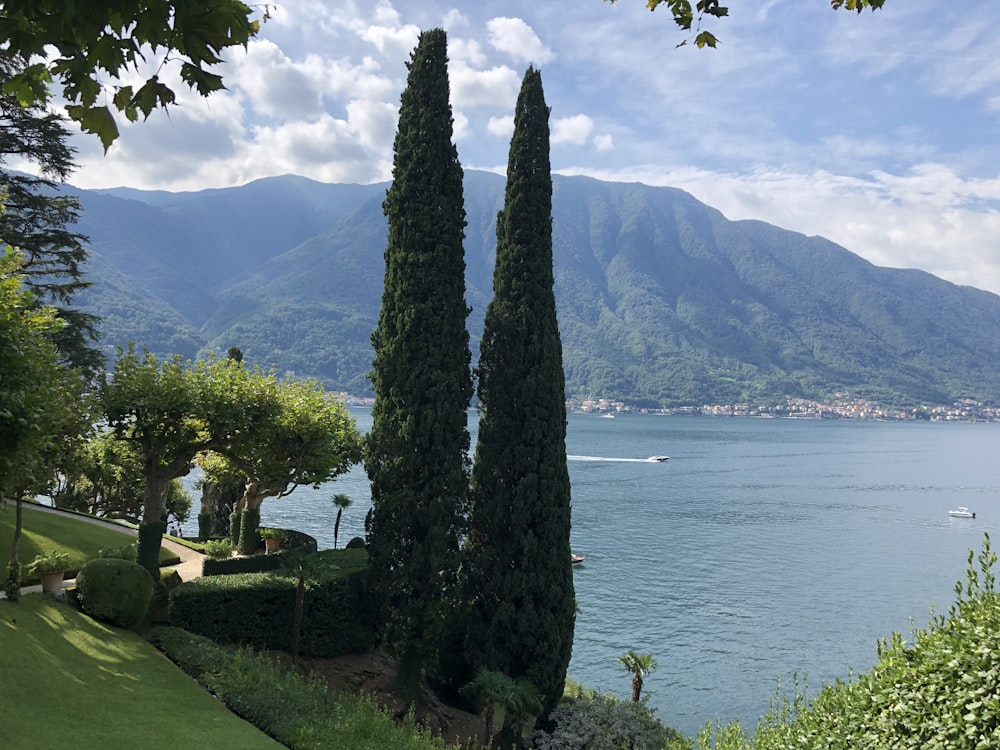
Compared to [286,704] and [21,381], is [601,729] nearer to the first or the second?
[286,704]

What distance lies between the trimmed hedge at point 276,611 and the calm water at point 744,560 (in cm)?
1484

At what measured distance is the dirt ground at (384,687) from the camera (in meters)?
18.9

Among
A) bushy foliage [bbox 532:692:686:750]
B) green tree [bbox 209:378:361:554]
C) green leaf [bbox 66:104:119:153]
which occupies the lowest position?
bushy foliage [bbox 532:692:686:750]

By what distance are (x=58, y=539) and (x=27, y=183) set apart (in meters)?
13.3

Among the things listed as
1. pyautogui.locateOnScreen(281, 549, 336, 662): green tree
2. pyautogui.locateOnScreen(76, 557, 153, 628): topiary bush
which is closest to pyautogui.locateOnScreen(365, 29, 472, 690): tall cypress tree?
pyautogui.locateOnScreen(281, 549, 336, 662): green tree

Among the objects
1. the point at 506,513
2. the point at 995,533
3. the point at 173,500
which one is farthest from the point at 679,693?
the point at 995,533

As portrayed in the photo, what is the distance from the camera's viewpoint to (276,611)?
62.7 ft

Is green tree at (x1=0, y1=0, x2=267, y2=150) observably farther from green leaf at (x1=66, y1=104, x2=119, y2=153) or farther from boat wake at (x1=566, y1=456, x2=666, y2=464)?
boat wake at (x1=566, y1=456, x2=666, y2=464)

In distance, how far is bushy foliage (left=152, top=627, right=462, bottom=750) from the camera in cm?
1255

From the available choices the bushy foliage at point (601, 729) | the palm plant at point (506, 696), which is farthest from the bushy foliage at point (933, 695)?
the bushy foliage at point (601, 729)

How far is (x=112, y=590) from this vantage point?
16.6m

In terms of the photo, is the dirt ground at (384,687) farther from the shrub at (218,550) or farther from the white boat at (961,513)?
the white boat at (961,513)

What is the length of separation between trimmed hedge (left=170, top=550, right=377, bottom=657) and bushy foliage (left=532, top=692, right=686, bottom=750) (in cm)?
589

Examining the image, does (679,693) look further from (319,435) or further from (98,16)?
(98,16)
